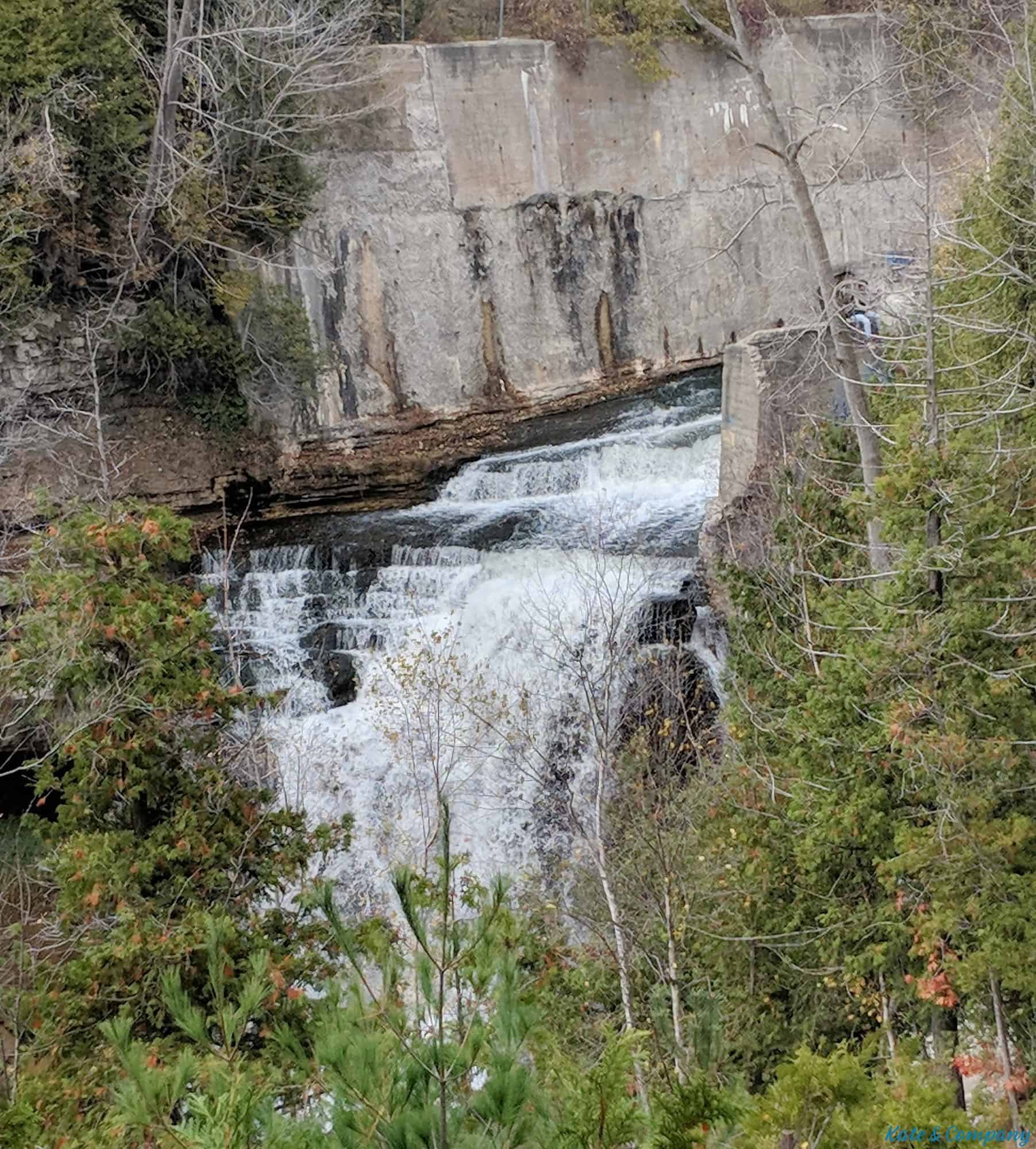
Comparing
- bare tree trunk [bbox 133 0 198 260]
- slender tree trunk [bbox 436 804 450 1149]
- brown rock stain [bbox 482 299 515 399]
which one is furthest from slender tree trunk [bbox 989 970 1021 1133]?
brown rock stain [bbox 482 299 515 399]

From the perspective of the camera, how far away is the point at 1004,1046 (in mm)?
6000

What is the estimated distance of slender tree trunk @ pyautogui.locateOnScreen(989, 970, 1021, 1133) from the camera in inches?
227

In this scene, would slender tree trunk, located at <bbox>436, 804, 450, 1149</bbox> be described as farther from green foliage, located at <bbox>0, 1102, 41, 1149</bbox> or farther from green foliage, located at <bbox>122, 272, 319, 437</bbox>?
green foliage, located at <bbox>122, 272, 319, 437</bbox>

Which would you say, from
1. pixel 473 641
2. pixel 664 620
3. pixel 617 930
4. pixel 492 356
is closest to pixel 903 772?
pixel 617 930

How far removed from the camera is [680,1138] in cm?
306

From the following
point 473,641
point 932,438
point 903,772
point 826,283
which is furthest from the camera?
point 473,641

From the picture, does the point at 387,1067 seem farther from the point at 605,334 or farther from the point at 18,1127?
the point at 605,334

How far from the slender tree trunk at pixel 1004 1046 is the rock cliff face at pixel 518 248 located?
1414cm

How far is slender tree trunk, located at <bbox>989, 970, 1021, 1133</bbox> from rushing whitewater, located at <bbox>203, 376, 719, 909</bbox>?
4.58m

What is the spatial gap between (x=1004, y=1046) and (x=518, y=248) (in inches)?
761

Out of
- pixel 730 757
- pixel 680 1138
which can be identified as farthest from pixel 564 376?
pixel 680 1138

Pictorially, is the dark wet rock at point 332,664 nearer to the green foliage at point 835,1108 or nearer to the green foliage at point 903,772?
the green foliage at point 903,772

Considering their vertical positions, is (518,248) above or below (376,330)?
above

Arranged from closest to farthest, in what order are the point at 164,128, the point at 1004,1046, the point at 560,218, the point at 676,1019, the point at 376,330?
the point at 676,1019 → the point at 1004,1046 → the point at 164,128 → the point at 376,330 → the point at 560,218
